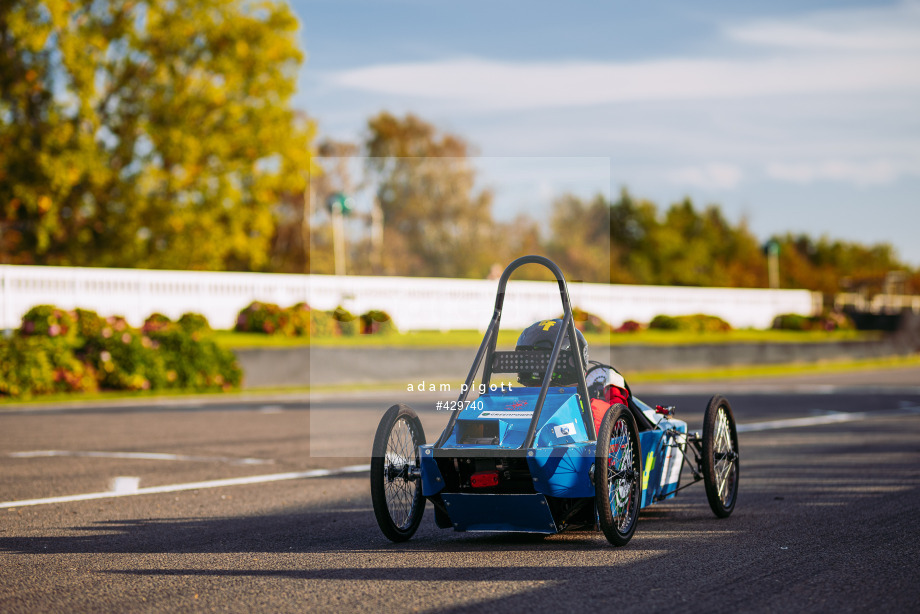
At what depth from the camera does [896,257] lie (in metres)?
118

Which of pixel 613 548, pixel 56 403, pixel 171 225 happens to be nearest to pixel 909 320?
pixel 171 225

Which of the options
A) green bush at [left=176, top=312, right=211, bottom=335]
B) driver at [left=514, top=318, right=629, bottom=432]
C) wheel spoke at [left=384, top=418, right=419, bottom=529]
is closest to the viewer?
wheel spoke at [left=384, top=418, right=419, bottom=529]

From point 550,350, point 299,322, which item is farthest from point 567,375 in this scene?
point 299,322

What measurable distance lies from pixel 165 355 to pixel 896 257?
107m

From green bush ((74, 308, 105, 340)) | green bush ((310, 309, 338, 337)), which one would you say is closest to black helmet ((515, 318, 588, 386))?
green bush ((74, 308, 105, 340))

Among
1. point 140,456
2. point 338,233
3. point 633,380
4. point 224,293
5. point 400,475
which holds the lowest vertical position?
point 633,380

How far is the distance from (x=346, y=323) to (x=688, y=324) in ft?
60.7

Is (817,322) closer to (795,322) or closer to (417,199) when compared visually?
(795,322)

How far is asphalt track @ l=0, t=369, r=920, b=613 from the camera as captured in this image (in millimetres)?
5953

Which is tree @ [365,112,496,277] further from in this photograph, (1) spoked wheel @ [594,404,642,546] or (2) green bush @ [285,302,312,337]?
(1) spoked wheel @ [594,404,642,546]

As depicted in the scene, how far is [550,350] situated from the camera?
25.4ft

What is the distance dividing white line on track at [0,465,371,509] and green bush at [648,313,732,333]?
33.6m

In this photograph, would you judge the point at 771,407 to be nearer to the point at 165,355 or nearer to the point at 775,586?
the point at 165,355

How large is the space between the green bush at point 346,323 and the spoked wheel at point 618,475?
919 inches
